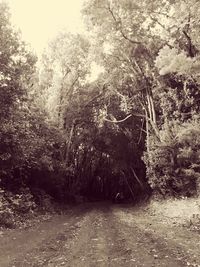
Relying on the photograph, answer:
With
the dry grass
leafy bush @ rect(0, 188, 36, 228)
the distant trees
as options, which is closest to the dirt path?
leafy bush @ rect(0, 188, 36, 228)

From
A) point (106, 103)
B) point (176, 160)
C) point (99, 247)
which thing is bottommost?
point (99, 247)

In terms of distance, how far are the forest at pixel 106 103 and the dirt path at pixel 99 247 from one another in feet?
12.2

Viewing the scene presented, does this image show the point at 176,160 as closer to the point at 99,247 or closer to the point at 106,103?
the point at 106,103

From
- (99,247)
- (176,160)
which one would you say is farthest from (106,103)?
(99,247)

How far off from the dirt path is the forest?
12.2ft

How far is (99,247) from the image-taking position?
1130 centimetres

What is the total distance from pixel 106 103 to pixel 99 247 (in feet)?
82.9

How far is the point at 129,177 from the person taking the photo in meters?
43.0

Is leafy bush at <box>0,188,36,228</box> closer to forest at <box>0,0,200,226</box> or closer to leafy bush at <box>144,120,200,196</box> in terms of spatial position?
forest at <box>0,0,200,226</box>

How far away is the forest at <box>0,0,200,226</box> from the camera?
66.5 feet

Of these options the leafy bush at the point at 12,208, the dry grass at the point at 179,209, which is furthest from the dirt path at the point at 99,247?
the dry grass at the point at 179,209

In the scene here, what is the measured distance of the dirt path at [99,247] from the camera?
367 inches

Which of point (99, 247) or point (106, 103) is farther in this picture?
point (106, 103)

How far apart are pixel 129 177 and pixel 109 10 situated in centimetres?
2292
